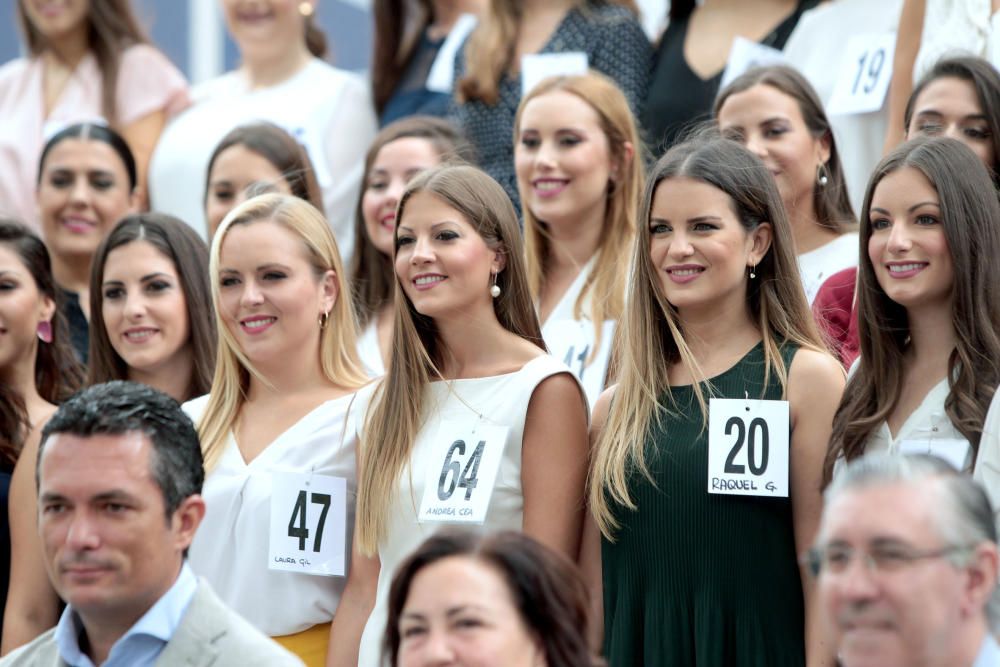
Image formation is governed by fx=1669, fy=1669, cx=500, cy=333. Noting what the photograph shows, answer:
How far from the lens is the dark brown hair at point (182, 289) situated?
529 centimetres

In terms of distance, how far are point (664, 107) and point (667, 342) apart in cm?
191

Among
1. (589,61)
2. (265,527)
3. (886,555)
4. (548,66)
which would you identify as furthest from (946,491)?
(589,61)

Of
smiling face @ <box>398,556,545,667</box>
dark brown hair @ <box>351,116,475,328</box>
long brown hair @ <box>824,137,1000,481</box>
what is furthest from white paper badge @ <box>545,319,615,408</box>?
smiling face @ <box>398,556,545,667</box>

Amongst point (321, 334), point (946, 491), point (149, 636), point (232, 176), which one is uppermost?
point (232, 176)

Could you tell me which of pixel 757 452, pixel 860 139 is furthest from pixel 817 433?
pixel 860 139

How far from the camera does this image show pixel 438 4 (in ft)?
22.5

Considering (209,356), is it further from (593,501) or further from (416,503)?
(593,501)

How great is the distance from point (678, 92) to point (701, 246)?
1930 mm

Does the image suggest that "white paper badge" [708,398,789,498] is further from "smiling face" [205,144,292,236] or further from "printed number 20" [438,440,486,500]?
"smiling face" [205,144,292,236]

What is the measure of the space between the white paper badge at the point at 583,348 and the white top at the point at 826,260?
59 cm

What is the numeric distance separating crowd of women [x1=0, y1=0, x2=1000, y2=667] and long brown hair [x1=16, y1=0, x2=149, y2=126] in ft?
3.48

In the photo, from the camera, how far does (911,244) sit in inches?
156

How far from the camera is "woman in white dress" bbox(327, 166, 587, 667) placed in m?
4.19

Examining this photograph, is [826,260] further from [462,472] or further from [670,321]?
[462,472]
